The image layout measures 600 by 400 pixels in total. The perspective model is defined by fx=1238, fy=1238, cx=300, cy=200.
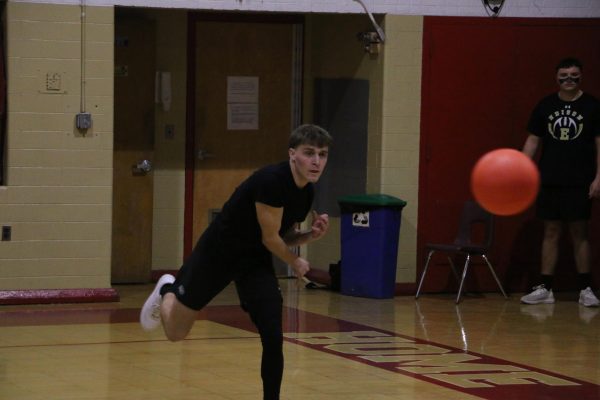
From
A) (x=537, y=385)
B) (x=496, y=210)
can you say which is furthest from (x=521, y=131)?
(x=496, y=210)

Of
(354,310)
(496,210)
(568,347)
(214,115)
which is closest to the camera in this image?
(496,210)

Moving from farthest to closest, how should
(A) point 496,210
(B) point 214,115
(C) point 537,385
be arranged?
(B) point 214,115 < (C) point 537,385 < (A) point 496,210

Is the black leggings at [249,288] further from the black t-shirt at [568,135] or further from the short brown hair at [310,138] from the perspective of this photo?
the black t-shirt at [568,135]

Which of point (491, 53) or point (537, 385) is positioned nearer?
point (537, 385)

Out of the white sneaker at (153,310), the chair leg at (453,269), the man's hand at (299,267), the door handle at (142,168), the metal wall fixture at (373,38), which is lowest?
the chair leg at (453,269)

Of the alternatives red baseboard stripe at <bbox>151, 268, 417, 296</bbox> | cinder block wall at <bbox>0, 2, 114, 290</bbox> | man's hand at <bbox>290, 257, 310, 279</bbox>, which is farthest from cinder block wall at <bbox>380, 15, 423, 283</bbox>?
man's hand at <bbox>290, 257, 310, 279</bbox>

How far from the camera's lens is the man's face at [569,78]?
11.7m

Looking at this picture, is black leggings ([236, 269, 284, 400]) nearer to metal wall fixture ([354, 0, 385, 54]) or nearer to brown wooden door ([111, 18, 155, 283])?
metal wall fixture ([354, 0, 385, 54])

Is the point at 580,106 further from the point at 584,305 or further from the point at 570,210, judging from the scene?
the point at 584,305

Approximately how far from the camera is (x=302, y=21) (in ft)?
44.1

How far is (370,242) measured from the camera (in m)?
12.2

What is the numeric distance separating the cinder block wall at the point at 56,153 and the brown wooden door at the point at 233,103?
185 cm

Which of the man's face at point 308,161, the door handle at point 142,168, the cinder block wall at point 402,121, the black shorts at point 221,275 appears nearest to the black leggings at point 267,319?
the black shorts at point 221,275

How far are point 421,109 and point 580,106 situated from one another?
5.18ft
